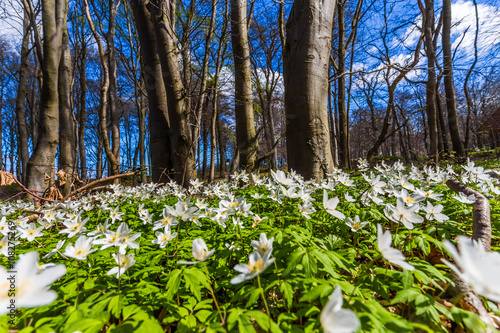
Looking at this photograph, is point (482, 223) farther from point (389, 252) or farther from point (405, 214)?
point (389, 252)

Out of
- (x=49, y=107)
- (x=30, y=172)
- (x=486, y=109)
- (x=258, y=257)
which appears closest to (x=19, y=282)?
(x=258, y=257)

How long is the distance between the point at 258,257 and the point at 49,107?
22.0ft

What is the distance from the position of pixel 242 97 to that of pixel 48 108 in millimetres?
4689

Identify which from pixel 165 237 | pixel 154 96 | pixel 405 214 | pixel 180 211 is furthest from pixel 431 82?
pixel 165 237

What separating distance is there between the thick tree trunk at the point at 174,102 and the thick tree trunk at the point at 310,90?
239 cm

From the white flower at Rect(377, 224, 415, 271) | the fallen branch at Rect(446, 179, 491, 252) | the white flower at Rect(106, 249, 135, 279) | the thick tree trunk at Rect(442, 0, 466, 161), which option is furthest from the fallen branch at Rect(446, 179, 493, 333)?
the thick tree trunk at Rect(442, 0, 466, 161)

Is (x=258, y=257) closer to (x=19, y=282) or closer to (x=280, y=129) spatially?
(x=19, y=282)

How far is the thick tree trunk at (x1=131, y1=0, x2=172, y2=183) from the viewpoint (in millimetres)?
4883

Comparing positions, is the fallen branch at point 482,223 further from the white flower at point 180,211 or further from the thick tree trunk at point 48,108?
the thick tree trunk at point 48,108

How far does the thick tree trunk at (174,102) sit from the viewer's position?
455 centimetres

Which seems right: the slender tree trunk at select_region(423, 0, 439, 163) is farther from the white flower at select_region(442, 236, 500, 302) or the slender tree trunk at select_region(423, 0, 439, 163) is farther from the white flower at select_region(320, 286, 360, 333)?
→ the white flower at select_region(320, 286, 360, 333)

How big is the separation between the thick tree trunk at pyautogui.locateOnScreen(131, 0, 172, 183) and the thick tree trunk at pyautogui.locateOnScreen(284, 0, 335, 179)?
306 centimetres

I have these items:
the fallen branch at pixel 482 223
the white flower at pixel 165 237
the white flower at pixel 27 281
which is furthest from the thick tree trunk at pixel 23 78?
the fallen branch at pixel 482 223

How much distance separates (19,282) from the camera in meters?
0.63
